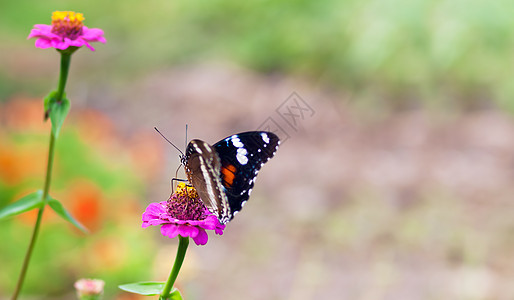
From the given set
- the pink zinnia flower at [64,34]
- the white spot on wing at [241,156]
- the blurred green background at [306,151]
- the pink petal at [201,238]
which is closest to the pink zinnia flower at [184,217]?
the pink petal at [201,238]

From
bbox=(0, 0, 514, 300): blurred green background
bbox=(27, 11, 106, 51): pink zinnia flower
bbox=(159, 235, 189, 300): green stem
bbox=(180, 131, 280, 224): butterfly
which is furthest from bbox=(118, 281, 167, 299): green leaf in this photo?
bbox=(0, 0, 514, 300): blurred green background

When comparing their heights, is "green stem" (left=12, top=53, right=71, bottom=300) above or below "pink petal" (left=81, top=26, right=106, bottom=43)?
below

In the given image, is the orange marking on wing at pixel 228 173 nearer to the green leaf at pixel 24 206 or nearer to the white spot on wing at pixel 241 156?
the white spot on wing at pixel 241 156

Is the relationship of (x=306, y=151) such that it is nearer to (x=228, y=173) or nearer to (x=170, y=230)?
(x=228, y=173)

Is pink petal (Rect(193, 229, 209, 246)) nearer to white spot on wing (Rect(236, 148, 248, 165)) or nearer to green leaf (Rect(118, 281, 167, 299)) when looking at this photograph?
green leaf (Rect(118, 281, 167, 299))

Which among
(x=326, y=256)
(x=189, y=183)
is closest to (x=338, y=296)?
(x=326, y=256)

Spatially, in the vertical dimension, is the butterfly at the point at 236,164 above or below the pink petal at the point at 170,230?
above
